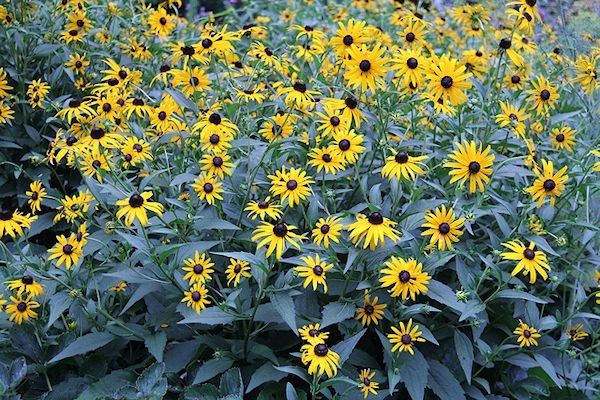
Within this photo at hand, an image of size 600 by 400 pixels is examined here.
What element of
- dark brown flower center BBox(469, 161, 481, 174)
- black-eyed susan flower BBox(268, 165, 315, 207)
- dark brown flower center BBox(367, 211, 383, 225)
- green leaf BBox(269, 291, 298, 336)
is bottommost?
green leaf BBox(269, 291, 298, 336)

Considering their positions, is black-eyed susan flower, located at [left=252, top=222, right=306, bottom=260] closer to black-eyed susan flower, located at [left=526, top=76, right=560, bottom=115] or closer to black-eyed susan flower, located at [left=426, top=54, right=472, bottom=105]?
black-eyed susan flower, located at [left=426, top=54, right=472, bottom=105]

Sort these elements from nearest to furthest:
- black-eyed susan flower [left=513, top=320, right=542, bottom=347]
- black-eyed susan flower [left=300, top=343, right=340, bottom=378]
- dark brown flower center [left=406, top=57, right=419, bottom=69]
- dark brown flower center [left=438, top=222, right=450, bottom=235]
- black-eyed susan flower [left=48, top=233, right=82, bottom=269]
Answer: black-eyed susan flower [left=300, top=343, right=340, bottom=378]
dark brown flower center [left=438, top=222, right=450, bottom=235]
black-eyed susan flower [left=48, top=233, right=82, bottom=269]
black-eyed susan flower [left=513, top=320, right=542, bottom=347]
dark brown flower center [left=406, top=57, right=419, bottom=69]

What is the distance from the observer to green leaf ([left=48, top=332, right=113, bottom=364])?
2137mm

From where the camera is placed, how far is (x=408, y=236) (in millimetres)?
2057

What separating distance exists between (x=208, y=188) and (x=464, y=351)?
37.2 inches

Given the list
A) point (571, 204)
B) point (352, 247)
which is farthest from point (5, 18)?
point (571, 204)

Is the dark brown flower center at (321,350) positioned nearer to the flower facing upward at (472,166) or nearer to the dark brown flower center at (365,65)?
the flower facing upward at (472,166)

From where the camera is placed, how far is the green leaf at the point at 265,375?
205cm

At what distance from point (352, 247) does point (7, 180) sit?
6.09ft

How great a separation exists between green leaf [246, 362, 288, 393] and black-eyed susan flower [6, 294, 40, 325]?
717 mm

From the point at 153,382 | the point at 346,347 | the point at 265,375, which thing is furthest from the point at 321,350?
the point at 153,382

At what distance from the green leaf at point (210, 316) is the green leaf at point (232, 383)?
148mm

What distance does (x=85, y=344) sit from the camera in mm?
2168

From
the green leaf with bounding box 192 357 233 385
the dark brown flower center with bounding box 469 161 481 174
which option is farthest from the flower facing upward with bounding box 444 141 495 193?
the green leaf with bounding box 192 357 233 385
